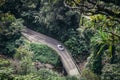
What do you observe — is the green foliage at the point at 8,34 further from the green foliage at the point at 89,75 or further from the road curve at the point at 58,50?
the green foliage at the point at 89,75

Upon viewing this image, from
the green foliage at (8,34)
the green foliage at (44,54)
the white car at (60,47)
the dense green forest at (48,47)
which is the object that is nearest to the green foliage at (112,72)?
the dense green forest at (48,47)

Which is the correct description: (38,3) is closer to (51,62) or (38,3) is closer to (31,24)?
(31,24)

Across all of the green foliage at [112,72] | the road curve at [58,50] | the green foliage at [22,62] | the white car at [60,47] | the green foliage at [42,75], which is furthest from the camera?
the white car at [60,47]

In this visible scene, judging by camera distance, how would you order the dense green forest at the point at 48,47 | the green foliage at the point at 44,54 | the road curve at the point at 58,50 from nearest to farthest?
1. the dense green forest at the point at 48,47
2. the road curve at the point at 58,50
3. the green foliage at the point at 44,54

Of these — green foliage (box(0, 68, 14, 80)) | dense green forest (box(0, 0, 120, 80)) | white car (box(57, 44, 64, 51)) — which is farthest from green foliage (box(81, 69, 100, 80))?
green foliage (box(0, 68, 14, 80))

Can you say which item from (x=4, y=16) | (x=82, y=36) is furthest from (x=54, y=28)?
(x=4, y=16)

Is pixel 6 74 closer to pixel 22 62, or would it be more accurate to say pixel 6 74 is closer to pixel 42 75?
pixel 22 62
